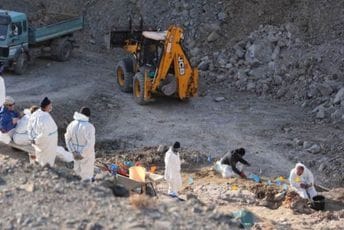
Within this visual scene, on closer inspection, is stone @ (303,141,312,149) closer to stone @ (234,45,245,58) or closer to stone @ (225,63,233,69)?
stone @ (225,63,233,69)

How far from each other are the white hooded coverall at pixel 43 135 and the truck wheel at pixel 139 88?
7.76 meters

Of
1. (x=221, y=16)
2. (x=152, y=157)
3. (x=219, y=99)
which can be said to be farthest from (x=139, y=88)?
(x=221, y=16)

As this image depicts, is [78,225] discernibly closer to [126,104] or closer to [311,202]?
[311,202]

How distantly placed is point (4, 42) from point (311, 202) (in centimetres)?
1114

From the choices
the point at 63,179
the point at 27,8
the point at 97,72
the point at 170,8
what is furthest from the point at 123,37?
the point at 63,179

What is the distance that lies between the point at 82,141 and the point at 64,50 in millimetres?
12513

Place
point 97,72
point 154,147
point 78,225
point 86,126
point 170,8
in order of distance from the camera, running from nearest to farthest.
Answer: point 78,225 < point 86,126 < point 154,147 < point 97,72 < point 170,8

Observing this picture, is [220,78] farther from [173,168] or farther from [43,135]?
[43,135]

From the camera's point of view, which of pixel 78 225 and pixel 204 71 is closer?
pixel 78 225

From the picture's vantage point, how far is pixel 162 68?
19406 mm

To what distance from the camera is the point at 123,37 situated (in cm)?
2134

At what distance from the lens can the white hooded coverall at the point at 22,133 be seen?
1340 centimetres

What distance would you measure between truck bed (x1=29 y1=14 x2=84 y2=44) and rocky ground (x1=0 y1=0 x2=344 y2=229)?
85cm

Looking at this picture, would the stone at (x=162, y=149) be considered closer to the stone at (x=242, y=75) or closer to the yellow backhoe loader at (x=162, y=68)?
the yellow backhoe loader at (x=162, y=68)
